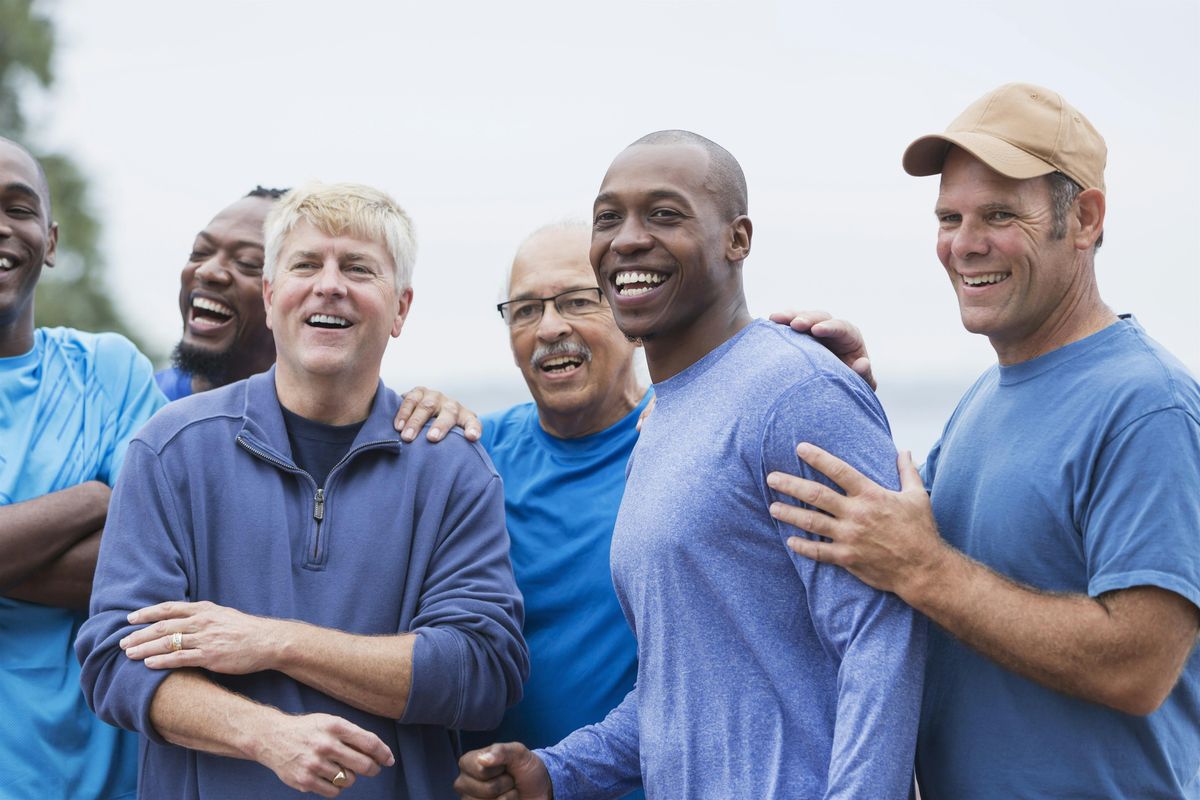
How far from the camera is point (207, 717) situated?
2.94m

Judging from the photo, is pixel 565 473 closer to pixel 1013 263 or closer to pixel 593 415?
pixel 593 415

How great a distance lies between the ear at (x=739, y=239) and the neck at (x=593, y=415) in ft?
3.64

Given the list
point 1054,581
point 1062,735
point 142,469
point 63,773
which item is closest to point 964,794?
point 1062,735

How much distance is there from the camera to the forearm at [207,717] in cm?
291

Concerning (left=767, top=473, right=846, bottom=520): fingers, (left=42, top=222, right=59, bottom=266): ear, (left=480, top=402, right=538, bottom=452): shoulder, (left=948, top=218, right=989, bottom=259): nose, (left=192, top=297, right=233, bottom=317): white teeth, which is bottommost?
(left=480, top=402, right=538, bottom=452): shoulder

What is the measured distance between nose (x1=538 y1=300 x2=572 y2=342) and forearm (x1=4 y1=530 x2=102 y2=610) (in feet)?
5.00

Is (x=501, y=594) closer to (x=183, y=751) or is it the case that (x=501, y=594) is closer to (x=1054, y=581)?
(x=183, y=751)

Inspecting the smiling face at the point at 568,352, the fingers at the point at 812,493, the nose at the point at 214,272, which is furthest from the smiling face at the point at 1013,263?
the nose at the point at 214,272

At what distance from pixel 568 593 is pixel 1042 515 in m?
1.55

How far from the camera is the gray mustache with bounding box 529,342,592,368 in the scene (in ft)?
13.6

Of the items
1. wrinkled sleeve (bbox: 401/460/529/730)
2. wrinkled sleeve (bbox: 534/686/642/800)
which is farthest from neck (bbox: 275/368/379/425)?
wrinkled sleeve (bbox: 534/686/642/800)

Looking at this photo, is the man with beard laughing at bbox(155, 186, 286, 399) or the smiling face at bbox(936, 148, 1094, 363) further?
the man with beard laughing at bbox(155, 186, 286, 399)

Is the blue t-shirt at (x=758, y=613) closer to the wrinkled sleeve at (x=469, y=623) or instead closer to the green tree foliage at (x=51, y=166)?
the wrinkled sleeve at (x=469, y=623)

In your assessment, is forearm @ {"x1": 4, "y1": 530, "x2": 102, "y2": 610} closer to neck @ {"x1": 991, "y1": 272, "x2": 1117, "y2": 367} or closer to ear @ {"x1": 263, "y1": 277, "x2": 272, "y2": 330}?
ear @ {"x1": 263, "y1": 277, "x2": 272, "y2": 330}
